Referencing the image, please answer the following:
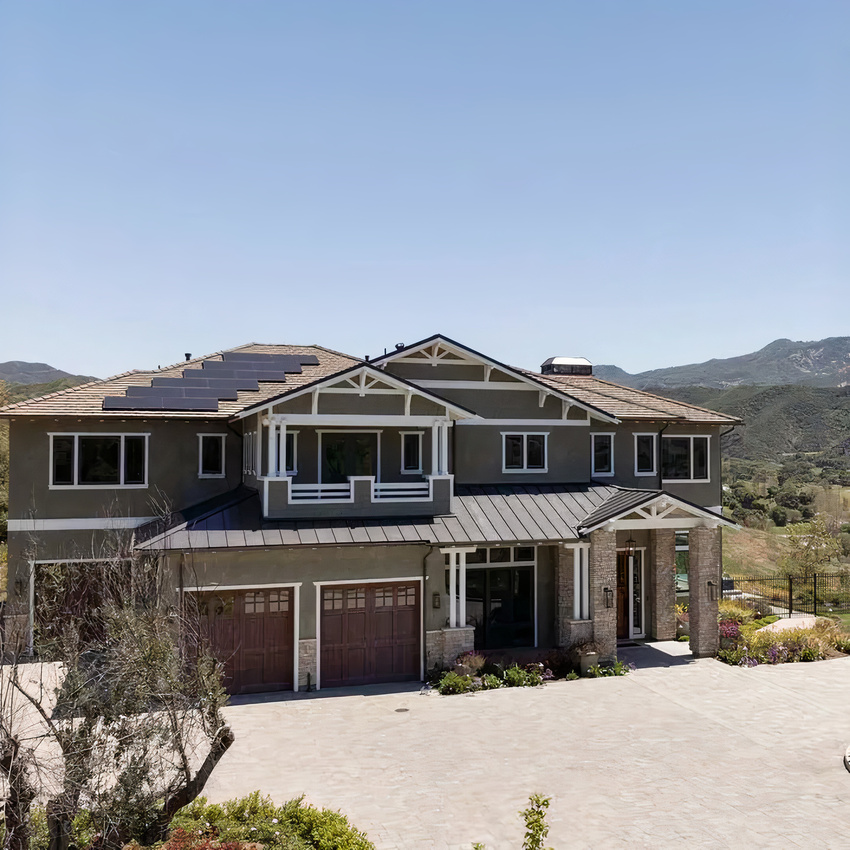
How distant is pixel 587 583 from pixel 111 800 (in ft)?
45.1

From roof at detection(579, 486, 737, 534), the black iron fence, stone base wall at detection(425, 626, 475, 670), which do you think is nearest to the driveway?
stone base wall at detection(425, 626, 475, 670)

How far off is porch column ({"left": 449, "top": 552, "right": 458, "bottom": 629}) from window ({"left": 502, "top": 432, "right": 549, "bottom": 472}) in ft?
13.4

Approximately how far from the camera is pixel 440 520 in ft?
65.6

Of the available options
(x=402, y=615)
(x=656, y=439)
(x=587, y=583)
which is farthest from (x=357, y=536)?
(x=656, y=439)

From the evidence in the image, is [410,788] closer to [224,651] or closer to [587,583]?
[224,651]

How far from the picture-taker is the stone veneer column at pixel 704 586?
2089 centimetres

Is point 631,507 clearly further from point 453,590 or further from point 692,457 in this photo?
point 692,457

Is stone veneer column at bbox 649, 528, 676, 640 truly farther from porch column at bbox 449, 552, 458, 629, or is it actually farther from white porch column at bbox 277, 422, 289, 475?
white porch column at bbox 277, 422, 289, 475

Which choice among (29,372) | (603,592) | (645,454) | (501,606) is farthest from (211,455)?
(29,372)

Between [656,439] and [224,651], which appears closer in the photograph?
[224,651]

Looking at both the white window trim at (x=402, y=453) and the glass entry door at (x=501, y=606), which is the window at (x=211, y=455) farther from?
the glass entry door at (x=501, y=606)

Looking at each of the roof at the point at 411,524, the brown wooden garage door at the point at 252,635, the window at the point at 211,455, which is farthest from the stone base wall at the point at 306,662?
the window at the point at 211,455

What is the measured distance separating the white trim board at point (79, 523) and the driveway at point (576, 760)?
22.3 feet

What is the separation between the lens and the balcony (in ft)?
61.5
